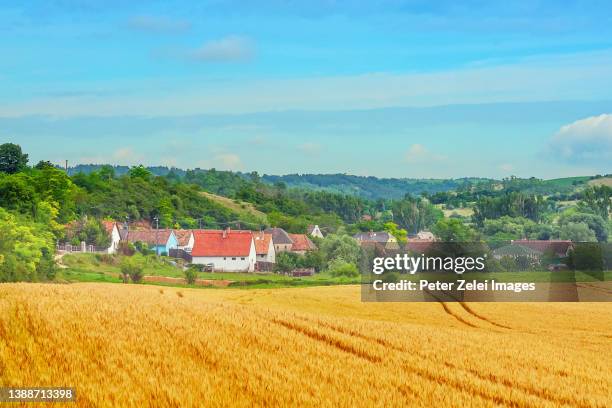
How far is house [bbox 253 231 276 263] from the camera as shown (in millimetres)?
141750

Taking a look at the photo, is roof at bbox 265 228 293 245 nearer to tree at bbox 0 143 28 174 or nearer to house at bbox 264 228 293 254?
house at bbox 264 228 293 254

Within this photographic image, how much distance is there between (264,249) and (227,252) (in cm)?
1247

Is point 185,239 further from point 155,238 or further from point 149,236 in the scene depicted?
point 149,236

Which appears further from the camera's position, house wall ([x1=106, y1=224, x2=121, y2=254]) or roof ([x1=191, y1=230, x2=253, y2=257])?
house wall ([x1=106, y1=224, x2=121, y2=254])

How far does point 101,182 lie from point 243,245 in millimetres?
63094

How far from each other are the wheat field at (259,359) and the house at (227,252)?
100 metres

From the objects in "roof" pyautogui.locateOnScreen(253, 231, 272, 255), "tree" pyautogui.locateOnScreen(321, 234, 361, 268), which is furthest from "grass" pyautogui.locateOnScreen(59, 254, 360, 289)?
"roof" pyautogui.locateOnScreen(253, 231, 272, 255)

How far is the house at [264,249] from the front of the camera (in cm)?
14175

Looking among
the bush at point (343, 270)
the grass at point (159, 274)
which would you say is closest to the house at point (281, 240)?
the bush at point (343, 270)

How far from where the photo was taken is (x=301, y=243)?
172 m

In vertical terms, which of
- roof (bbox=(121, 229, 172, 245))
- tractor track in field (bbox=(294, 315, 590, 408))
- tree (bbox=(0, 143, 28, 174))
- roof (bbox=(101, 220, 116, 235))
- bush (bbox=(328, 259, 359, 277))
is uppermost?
tree (bbox=(0, 143, 28, 174))

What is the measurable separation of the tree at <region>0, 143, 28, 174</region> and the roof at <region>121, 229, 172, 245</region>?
97.2 ft

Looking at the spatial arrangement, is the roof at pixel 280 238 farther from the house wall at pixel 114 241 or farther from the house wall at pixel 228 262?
the house wall at pixel 114 241

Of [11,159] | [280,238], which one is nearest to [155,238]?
[280,238]
